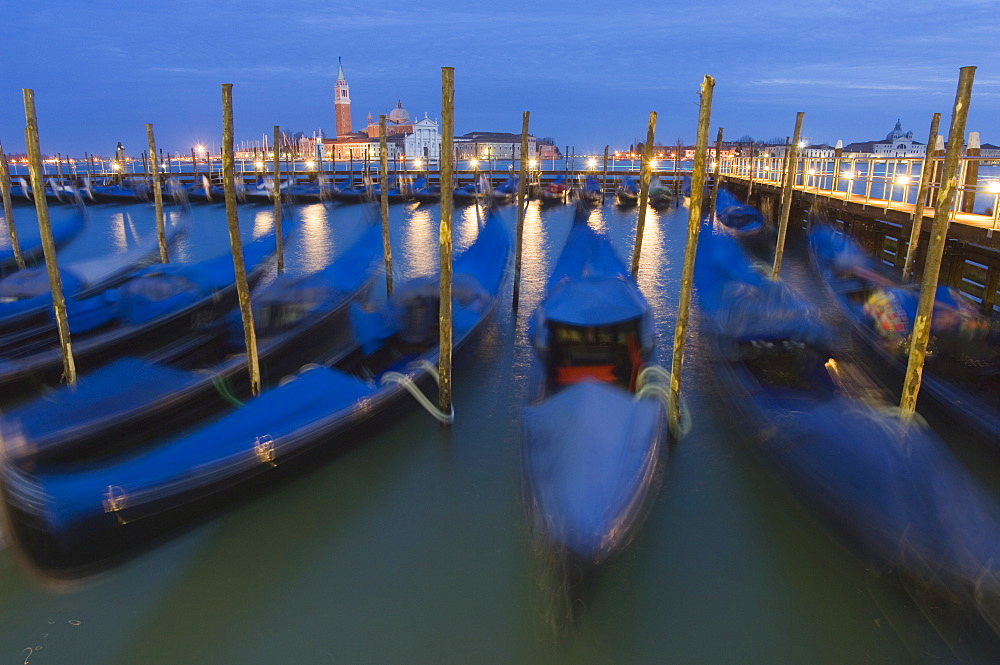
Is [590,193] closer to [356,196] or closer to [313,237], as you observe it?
[356,196]

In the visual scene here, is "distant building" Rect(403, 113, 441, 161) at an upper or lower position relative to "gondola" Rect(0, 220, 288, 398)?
upper

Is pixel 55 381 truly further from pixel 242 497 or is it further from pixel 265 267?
pixel 265 267

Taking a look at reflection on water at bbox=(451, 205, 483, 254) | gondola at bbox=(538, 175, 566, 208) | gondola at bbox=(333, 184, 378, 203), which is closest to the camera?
reflection on water at bbox=(451, 205, 483, 254)

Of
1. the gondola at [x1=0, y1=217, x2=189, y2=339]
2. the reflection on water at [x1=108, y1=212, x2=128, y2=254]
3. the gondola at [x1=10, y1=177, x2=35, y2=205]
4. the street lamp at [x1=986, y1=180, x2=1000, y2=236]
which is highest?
the street lamp at [x1=986, y1=180, x2=1000, y2=236]

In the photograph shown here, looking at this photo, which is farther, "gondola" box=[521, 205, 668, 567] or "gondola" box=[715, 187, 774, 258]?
"gondola" box=[715, 187, 774, 258]

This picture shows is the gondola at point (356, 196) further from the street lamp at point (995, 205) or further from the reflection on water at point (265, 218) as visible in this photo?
the street lamp at point (995, 205)

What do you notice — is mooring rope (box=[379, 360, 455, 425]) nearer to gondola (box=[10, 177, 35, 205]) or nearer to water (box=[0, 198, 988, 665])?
water (box=[0, 198, 988, 665])

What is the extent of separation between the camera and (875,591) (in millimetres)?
3637

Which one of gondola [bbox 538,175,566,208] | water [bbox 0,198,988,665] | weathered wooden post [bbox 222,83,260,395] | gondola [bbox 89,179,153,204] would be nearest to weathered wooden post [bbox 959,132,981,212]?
water [bbox 0,198,988,665]

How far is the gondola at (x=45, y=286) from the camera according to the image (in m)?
7.06

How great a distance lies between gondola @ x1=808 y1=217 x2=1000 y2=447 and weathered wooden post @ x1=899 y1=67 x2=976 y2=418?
86 cm

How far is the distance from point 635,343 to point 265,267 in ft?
20.4

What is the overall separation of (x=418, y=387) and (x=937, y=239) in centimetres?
417

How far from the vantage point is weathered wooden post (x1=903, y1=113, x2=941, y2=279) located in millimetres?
7984
